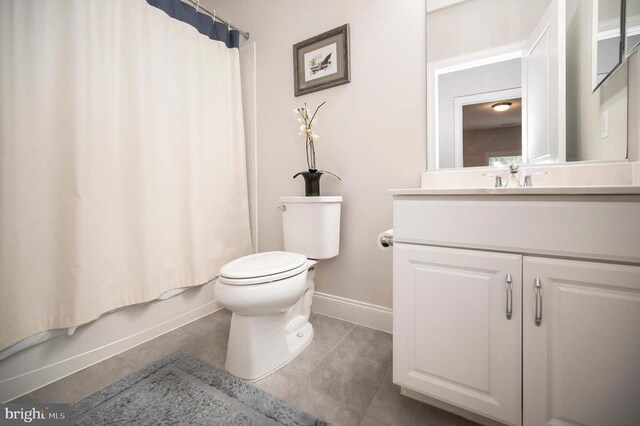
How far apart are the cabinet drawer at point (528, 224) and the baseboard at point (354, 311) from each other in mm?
760

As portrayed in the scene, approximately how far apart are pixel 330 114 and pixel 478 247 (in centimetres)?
119

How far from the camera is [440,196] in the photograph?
88 centimetres

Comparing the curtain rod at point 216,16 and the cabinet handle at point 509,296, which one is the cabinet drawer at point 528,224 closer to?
the cabinet handle at point 509,296

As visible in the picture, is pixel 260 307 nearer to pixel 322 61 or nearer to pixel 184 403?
pixel 184 403

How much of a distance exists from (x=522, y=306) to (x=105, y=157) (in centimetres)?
175

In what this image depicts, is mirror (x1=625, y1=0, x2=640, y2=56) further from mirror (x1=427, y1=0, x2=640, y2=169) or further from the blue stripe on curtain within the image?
the blue stripe on curtain

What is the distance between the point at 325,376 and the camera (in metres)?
1.16

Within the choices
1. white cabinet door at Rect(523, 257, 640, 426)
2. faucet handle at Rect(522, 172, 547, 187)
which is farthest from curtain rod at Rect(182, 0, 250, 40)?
white cabinet door at Rect(523, 257, 640, 426)

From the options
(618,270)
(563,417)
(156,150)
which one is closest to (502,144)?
(618,270)

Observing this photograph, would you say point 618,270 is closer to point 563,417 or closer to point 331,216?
point 563,417

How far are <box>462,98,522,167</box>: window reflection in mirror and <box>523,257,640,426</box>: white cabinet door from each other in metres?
0.65

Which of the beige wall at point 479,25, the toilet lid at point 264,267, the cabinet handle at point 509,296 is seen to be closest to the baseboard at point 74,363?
the toilet lid at point 264,267

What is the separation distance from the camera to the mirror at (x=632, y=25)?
2.93 feet

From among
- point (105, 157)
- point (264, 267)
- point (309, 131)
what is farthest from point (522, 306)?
point (105, 157)
